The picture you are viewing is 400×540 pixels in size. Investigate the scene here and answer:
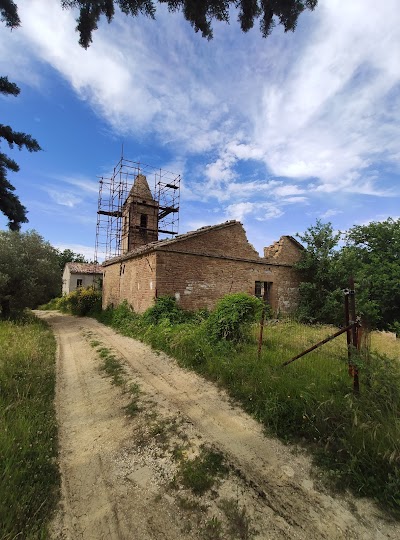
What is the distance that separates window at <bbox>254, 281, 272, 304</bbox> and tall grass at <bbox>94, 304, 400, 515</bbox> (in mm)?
7934

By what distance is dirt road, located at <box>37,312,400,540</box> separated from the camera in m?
2.46

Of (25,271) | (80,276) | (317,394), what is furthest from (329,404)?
(80,276)

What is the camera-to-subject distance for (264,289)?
597 inches

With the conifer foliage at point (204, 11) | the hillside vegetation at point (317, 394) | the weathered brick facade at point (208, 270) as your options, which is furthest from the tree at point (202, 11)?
the weathered brick facade at point (208, 270)

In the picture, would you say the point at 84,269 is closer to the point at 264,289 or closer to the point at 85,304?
the point at 85,304

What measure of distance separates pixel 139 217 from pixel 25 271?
994 centimetres

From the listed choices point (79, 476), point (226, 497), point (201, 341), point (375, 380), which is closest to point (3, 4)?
point (79, 476)

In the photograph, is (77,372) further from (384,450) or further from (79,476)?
(384,450)

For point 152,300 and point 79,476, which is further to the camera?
point 152,300

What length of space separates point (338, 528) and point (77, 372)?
6.16 m

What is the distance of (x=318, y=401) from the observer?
4133 millimetres

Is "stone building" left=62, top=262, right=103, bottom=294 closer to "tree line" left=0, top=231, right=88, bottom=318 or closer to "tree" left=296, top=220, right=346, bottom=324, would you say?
"tree line" left=0, top=231, right=88, bottom=318

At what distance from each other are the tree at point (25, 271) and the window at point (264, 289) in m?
13.1

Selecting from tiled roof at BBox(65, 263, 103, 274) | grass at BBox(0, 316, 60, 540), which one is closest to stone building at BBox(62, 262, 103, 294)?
tiled roof at BBox(65, 263, 103, 274)
